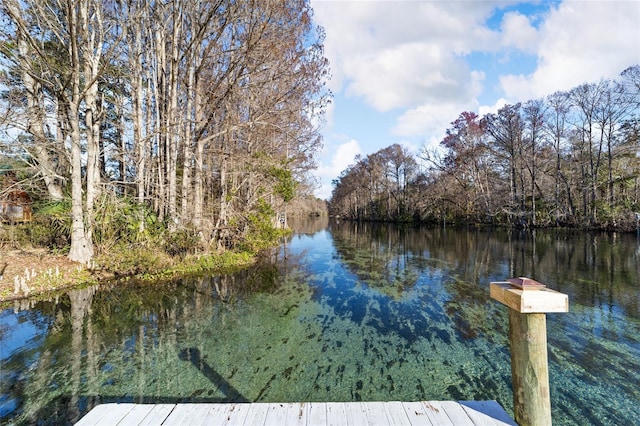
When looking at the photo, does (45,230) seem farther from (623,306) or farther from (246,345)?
(623,306)

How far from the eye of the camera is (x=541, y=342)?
184 cm

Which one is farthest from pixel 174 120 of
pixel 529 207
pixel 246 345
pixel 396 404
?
pixel 529 207

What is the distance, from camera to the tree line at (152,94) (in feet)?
25.5

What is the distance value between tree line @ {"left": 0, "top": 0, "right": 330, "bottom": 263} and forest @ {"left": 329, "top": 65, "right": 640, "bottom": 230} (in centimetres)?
2281

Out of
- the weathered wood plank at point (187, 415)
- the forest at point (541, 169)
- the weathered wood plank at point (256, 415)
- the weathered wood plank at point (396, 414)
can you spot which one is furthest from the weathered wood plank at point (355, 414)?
the forest at point (541, 169)

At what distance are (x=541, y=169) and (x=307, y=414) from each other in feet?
106

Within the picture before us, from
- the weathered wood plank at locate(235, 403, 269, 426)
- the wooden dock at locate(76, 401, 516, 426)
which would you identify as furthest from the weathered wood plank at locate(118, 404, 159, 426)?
the weathered wood plank at locate(235, 403, 269, 426)

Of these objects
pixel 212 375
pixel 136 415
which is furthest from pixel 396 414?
pixel 212 375

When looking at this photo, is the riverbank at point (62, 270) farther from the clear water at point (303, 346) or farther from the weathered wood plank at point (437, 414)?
the weathered wood plank at point (437, 414)

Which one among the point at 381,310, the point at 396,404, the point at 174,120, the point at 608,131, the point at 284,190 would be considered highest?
the point at 608,131

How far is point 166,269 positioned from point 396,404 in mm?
8065

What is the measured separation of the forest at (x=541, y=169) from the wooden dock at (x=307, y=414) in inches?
1027

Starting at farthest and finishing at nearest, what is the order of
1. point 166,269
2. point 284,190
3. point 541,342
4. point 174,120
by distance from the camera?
point 284,190 → point 174,120 → point 166,269 → point 541,342

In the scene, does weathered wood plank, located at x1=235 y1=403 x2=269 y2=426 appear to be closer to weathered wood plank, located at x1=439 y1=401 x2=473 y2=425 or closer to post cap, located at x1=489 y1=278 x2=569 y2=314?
weathered wood plank, located at x1=439 y1=401 x2=473 y2=425
